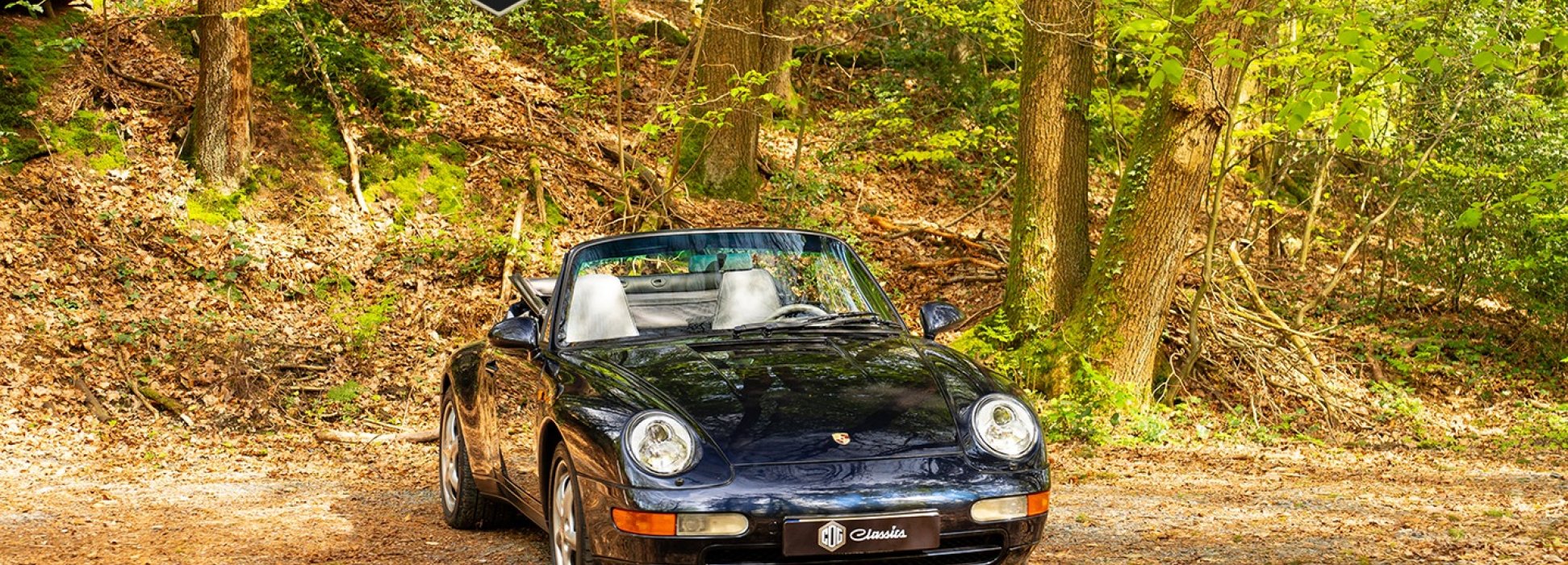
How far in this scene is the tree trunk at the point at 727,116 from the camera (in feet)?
55.1

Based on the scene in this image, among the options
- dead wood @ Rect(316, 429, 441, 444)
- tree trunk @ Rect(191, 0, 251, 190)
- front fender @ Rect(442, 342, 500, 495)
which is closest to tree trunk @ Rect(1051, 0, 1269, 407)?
dead wood @ Rect(316, 429, 441, 444)

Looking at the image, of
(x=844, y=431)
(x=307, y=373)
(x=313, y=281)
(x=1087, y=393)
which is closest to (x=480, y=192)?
(x=313, y=281)

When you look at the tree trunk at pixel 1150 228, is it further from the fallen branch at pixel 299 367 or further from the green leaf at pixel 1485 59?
the fallen branch at pixel 299 367

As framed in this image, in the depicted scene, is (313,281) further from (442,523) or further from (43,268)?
(442,523)

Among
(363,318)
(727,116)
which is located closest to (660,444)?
(363,318)

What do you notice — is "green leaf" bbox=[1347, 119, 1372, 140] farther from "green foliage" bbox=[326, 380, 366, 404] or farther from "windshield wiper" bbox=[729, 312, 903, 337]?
"green foliage" bbox=[326, 380, 366, 404]

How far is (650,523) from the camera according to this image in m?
4.50

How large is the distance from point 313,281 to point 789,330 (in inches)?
372

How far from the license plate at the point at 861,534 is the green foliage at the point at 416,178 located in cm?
1210

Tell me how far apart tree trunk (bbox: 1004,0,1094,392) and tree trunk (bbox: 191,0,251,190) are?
8.13m

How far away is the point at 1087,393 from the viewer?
11.8 metres

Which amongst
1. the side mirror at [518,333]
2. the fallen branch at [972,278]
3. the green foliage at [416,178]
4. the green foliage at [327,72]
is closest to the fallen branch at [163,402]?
the green foliage at [416,178]

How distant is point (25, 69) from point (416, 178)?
14.0 ft

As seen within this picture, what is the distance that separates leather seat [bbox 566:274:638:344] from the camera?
586cm
